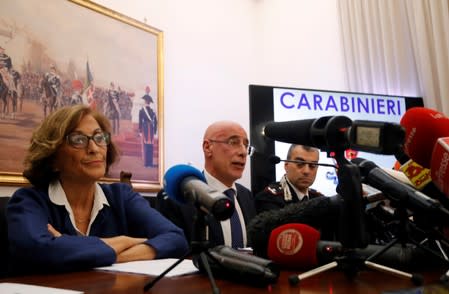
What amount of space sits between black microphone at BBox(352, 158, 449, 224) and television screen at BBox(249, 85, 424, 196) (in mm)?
2278

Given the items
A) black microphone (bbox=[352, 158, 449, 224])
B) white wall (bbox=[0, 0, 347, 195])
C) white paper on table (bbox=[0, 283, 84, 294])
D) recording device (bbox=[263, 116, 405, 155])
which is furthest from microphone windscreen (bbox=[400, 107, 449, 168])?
white wall (bbox=[0, 0, 347, 195])

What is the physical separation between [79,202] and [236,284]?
0.98 metres

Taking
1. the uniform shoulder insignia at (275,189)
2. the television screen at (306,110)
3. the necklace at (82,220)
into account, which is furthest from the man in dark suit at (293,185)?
the necklace at (82,220)

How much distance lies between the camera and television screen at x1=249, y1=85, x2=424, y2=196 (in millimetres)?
3197

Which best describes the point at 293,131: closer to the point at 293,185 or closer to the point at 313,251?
the point at 313,251

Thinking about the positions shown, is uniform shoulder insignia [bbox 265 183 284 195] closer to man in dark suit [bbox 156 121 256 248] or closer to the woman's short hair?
man in dark suit [bbox 156 121 256 248]

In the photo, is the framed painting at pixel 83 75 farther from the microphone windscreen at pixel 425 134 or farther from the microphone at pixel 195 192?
the microphone windscreen at pixel 425 134

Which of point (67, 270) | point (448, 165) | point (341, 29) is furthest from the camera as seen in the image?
point (341, 29)

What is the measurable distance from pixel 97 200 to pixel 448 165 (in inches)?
47.4

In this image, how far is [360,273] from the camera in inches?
36.4

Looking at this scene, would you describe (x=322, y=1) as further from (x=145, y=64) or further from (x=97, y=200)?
(x=97, y=200)

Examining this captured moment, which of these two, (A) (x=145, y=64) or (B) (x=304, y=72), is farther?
(B) (x=304, y=72)

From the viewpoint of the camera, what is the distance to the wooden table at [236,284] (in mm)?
751

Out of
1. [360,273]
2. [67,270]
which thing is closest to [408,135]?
[360,273]
